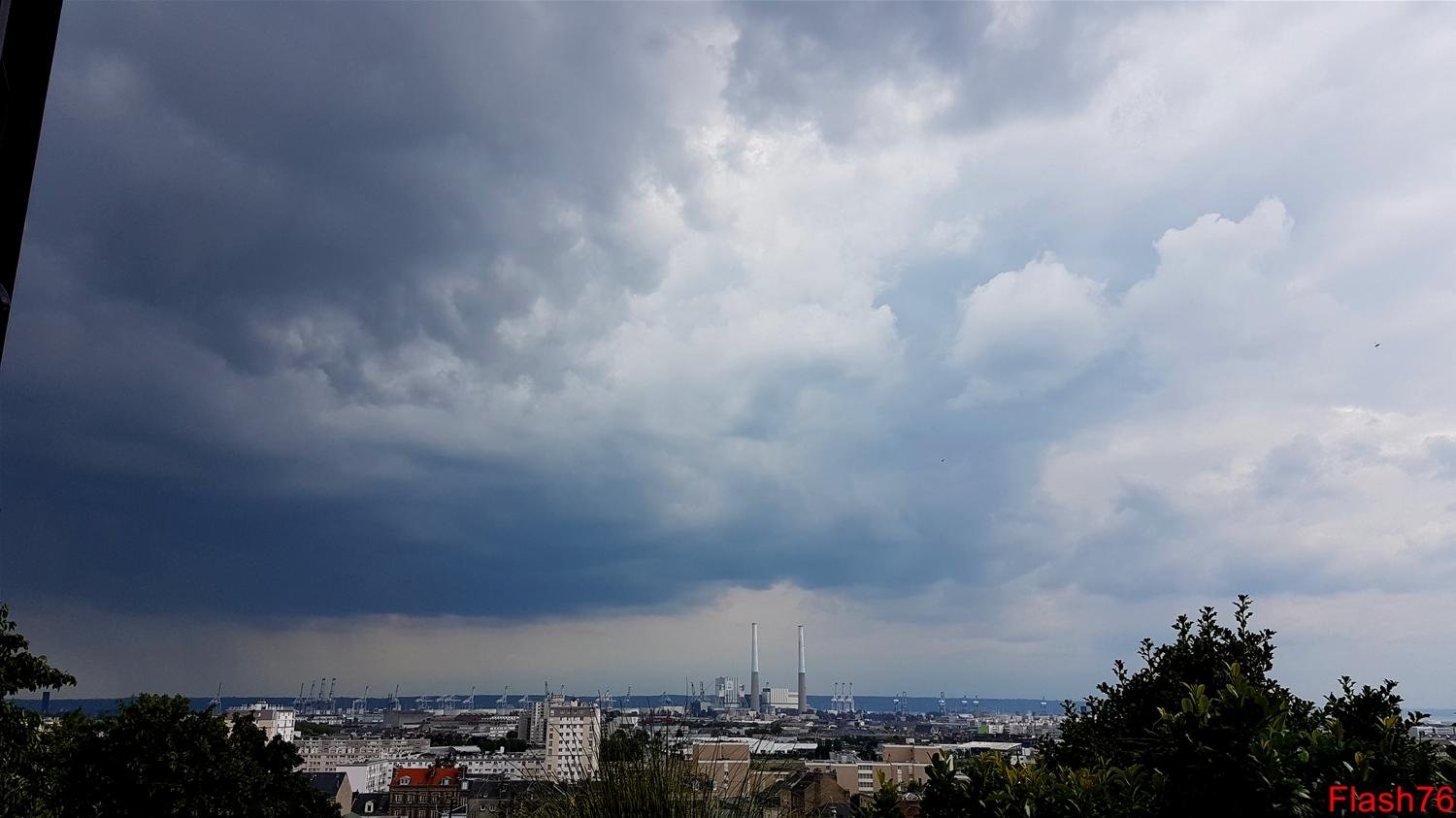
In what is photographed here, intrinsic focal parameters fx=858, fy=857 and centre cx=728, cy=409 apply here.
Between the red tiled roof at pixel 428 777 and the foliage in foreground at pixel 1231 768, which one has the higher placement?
the foliage in foreground at pixel 1231 768

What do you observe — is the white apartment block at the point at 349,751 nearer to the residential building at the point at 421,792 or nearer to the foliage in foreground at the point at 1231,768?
the residential building at the point at 421,792

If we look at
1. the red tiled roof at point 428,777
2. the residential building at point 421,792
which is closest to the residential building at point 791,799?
the residential building at point 421,792

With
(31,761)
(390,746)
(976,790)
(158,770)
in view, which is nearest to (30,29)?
Result: (976,790)

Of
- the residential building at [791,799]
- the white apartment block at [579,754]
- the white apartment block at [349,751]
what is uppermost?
the white apartment block at [579,754]

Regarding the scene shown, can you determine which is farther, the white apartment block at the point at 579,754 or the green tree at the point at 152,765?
the green tree at the point at 152,765

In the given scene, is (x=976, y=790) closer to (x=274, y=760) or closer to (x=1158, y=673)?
(x=1158, y=673)
